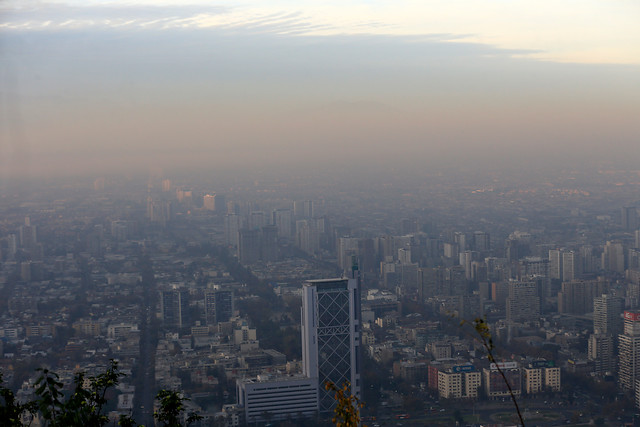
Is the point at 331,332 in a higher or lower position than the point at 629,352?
higher

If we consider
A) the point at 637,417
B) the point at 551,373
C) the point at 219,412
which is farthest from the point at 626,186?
the point at 219,412

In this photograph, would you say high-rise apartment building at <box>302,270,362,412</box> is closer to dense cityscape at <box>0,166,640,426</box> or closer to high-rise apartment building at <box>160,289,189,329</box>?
dense cityscape at <box>0,166,640,426</box>

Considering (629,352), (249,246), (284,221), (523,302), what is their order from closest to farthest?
1. (629,352)
2. (523,302)
3. (284,221)
4. (249,246)

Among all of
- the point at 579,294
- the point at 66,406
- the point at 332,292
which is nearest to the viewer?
the point at 66,406

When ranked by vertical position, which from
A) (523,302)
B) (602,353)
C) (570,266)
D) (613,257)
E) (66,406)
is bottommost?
(602,353)

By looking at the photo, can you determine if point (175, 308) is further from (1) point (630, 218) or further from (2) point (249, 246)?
(1) point (630, 218)

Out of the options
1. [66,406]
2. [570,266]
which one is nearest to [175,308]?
[570,266]

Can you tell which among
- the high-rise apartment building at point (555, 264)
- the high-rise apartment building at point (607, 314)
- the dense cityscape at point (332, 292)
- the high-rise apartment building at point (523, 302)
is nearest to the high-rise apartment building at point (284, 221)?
the dense cityscape at point (332, 292)
